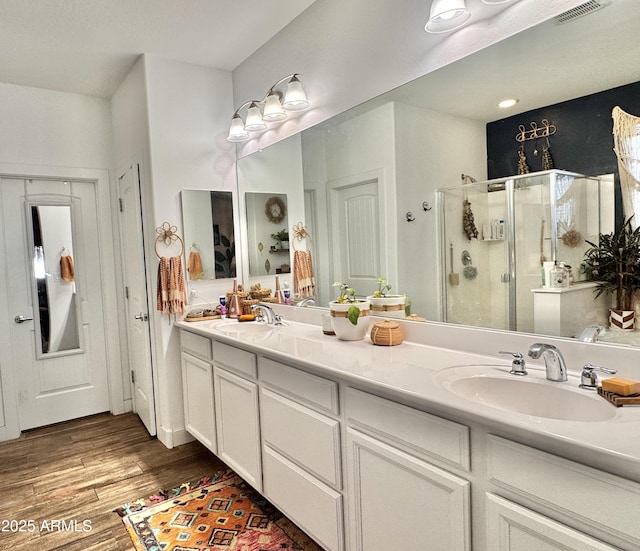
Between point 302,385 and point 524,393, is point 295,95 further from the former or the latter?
point 524,393

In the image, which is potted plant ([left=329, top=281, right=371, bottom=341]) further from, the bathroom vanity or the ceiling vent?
the ceiling vent

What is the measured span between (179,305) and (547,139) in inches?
93.0

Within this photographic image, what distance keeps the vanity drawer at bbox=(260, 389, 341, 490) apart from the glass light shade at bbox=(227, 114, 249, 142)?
178 centimetres

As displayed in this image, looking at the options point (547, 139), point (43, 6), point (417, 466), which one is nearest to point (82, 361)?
point (43, 6)

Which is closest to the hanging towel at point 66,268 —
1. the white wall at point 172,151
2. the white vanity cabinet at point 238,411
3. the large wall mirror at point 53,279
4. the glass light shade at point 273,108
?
the large wall mirror at point 53,279

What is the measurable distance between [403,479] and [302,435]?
0.55m

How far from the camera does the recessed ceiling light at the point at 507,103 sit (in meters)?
1.55

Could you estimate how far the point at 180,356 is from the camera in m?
3.04

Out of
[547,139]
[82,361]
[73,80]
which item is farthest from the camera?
[82,361]

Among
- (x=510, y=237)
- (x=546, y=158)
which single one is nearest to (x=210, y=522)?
(x=510, y=237)

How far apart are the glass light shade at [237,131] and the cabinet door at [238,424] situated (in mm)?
1565

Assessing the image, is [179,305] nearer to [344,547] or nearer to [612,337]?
[344,547]

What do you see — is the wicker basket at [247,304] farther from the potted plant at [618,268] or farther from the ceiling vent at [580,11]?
the ceiling vent at [580,11]

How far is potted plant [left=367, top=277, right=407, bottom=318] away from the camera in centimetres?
203
